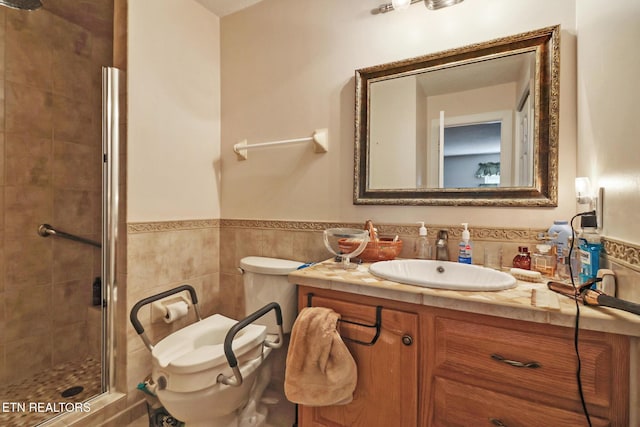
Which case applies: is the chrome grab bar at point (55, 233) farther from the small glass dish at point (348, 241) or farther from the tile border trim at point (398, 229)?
the small glass dish at point (348, 241)

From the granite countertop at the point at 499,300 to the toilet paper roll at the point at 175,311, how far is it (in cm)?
86

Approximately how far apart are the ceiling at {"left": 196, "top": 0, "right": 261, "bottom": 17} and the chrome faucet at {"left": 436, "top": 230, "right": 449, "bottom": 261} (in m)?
1.86

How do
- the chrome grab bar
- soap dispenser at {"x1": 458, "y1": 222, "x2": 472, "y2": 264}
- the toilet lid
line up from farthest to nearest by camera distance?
the chrome grab bar → the toilet lid → soap dispenser at {"x1": 458, "y1": 222, "x2": 472, "y2": 264}

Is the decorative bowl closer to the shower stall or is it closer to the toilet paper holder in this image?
the toilet paper holder

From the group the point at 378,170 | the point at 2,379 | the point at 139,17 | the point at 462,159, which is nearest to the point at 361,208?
the point at 378,170

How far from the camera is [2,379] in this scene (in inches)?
→ 64.1

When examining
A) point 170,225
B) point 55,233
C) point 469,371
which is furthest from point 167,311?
point 469,371

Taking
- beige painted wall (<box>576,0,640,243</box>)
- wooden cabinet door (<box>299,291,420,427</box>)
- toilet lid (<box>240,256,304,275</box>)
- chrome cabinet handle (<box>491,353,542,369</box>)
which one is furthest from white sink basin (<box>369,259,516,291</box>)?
toilet lid (<box>240,256,304,275</box>)

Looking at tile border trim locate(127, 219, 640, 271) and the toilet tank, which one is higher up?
tile border trim locate(127, 219, 640, 271)

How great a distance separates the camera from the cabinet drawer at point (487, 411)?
2.42ft

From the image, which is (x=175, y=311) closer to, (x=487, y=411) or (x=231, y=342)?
(x=231, y=342)

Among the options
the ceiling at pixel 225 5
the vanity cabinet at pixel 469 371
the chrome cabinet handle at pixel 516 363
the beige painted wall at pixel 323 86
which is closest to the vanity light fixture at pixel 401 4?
the beige painted wall at pixel 323 86

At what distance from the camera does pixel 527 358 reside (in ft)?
2.53

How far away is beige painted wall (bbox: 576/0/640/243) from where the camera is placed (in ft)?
2.33
